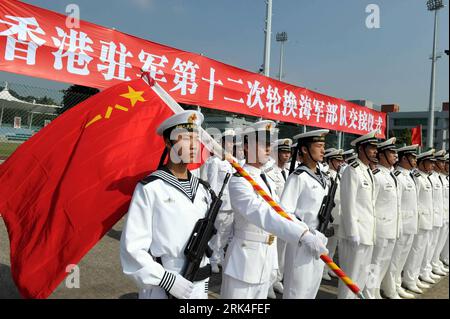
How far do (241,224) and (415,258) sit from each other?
374cm

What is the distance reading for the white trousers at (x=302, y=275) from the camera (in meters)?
3.28

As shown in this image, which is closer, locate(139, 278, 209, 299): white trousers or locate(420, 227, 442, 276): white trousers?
locate(139, 278, 209, 299): white trousers

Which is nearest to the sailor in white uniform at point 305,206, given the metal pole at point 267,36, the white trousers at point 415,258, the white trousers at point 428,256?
the white trousers at point 415,258

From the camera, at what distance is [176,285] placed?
6.51ft

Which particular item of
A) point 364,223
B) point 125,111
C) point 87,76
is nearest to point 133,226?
point 125,111

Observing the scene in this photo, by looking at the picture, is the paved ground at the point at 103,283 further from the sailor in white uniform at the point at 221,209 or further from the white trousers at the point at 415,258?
the sailor in white uniform at the point at 221,209

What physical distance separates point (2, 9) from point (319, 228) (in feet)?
16.0

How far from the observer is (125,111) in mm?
2812

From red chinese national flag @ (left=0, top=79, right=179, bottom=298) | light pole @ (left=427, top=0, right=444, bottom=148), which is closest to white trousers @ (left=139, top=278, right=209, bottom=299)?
red chinese national flag @ (left=0, top=79, right=179, bottom=298)

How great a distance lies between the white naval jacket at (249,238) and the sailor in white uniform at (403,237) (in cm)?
266

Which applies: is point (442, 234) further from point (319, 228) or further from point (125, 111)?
point (125, 111)

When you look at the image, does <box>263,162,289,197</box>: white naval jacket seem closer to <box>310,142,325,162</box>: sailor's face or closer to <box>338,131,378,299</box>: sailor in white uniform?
<box>338,131,378,299</box>: sailor in white uniform

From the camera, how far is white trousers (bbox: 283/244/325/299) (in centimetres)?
328

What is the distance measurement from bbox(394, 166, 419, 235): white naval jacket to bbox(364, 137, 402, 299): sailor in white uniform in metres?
0.50
